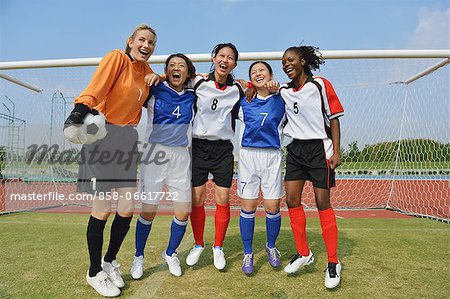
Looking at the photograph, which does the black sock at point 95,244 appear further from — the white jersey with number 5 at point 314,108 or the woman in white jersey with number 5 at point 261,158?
the white jersey with number 5 at point 314,108

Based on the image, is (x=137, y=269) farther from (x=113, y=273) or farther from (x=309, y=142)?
(x=309, y=142)

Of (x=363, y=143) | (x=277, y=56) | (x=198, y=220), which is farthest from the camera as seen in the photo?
(x=363, y=143)

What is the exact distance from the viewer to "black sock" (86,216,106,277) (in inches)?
88.4

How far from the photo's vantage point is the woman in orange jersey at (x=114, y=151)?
7.36 feet

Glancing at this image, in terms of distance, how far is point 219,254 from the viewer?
270 cm

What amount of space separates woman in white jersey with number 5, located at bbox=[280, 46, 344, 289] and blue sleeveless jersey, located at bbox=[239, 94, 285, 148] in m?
0.08

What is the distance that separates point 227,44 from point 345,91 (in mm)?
4757

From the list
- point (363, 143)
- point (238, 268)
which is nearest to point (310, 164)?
point (238, 268)

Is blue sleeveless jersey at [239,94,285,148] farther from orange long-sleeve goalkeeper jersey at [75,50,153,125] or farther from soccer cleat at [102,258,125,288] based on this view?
soccer cleat at [102,258,125,288]

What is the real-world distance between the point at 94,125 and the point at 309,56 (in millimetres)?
1859

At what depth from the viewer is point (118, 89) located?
236 centimetres

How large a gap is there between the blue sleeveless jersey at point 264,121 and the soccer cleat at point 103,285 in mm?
1490

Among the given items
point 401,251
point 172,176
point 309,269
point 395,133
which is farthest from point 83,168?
point 395,133

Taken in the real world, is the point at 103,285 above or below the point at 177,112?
below
